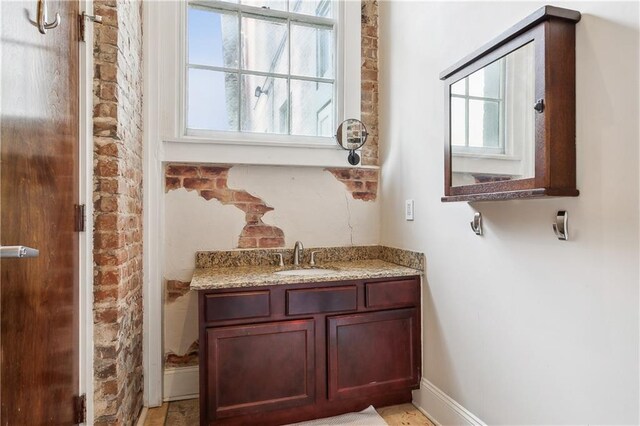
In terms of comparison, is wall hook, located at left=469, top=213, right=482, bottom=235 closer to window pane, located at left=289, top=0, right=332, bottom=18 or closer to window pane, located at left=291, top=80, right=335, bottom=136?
window pane, located at left=291, top=80, right=335, bottom=136

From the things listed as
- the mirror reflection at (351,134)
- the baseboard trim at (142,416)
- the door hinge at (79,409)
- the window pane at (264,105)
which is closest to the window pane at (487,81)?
the mirror reflection at (351,134)

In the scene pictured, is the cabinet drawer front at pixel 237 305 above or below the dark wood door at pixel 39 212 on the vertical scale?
below

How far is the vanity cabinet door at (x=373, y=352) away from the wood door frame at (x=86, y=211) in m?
1.11

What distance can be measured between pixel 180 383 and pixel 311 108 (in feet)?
6.64

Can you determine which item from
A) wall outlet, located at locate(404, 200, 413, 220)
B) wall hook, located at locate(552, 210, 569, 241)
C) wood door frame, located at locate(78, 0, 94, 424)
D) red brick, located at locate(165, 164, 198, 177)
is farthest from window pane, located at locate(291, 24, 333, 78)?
wall hook, located at locate(552, 210, 569, 241)

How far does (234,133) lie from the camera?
2.40 m

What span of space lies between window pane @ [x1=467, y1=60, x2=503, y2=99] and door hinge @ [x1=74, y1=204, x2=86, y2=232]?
1.74 m

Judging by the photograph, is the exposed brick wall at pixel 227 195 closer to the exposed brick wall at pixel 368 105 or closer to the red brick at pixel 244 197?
the red brick at pixel 244 197

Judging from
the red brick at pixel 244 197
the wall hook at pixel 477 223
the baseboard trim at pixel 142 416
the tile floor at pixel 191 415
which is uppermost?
the red brick at pixel 244 197

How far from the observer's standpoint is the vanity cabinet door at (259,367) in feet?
5.78

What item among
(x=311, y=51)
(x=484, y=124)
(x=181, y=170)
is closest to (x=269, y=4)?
(x=311, y=51)

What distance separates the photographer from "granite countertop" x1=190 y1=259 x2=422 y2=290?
1824mm

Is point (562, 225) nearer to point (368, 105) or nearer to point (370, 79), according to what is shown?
point (368, 105)

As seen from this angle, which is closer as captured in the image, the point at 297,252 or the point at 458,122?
the point at 458,122
